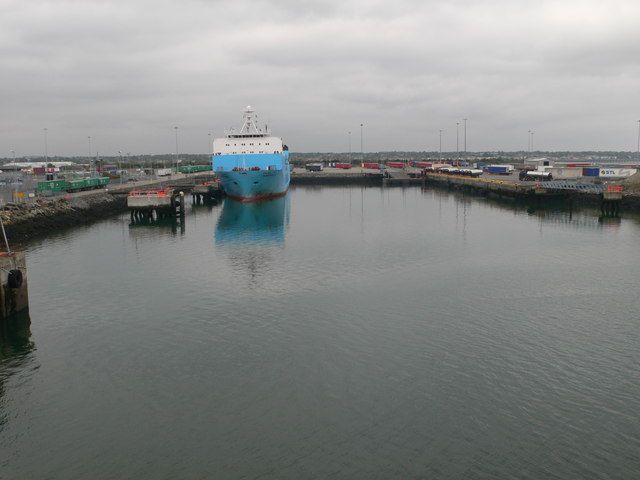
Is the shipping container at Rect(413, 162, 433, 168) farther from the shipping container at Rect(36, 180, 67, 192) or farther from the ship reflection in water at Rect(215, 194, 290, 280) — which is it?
the shipping container at Rect(36, 180, 67, 192)

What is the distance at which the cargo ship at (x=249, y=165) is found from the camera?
258ft

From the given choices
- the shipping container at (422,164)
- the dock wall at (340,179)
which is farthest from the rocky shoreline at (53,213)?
the shipping container at (422,164)

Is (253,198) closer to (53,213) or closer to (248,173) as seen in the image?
(248,173)

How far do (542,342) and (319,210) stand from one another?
53.9 metres

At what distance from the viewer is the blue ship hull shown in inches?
3071

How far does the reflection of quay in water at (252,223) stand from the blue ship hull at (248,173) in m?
1.62

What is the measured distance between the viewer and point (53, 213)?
185ft

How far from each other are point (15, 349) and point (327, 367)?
13332 millimetres

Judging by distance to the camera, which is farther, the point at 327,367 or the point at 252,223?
the point at 252,223

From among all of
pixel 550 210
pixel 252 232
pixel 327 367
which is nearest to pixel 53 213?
pixel 252 232

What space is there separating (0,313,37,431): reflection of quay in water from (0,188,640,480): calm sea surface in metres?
0.09

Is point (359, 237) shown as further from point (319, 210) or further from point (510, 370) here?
point (510, 370)

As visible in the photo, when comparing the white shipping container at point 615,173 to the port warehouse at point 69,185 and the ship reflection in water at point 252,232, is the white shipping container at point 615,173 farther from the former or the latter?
the port warehouse at point 69,185

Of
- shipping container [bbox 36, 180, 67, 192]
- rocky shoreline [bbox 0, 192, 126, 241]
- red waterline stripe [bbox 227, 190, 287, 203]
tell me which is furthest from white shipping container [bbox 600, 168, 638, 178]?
shipping container [bbox 36, 180, 67, 192]
